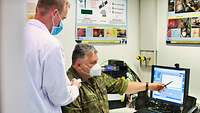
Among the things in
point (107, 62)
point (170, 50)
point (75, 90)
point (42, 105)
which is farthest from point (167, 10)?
point (42, 105)

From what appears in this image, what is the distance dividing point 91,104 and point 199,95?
1208 mm

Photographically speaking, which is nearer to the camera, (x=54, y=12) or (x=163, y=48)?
(x=54, y=12)

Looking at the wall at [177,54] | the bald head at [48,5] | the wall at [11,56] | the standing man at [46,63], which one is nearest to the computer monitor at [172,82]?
the wall at [177,54]

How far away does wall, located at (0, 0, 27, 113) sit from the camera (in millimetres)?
493

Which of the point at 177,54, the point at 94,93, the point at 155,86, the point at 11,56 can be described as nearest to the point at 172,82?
the point at 155,86

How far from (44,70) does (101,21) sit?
148cm

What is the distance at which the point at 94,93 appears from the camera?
187 centimetres

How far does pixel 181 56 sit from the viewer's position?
2701 millimetres

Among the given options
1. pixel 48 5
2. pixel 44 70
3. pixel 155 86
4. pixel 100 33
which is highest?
pixel 48 5

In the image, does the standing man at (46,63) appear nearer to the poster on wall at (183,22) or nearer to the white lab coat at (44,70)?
the white lab coat at (44,70)

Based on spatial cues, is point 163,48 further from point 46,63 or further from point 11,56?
point 11,56

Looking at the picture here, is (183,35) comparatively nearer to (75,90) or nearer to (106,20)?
(106,20)

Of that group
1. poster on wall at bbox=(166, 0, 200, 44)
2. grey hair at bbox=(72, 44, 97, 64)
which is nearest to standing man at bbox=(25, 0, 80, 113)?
grey hair at bbox=(72, 44, 97, 64)

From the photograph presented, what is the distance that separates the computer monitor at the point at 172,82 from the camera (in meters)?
2.27
